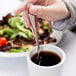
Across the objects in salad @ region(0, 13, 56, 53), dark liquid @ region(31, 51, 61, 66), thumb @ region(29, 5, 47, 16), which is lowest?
salad @ region(0, 13, 56, 53)

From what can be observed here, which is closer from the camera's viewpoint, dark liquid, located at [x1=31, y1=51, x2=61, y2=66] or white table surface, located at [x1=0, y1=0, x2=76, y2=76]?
dark liquid, located at [x1=31, y1=51, x2=61, y2=66]

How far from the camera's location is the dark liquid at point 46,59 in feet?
1.82

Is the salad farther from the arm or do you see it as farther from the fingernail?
the fingernail

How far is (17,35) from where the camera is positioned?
2.66 ft

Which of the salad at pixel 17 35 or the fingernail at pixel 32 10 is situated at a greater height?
the fingernail at pixel 32 10

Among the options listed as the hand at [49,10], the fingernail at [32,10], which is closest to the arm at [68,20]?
the hand at [49,10]

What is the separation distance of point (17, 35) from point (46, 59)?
27cm

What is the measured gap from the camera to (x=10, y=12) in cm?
94

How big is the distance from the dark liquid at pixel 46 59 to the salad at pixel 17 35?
14 centimetres

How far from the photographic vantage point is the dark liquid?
1.82 feet

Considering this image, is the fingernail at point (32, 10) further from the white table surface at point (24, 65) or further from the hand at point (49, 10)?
the white table surface at point (24, 65)

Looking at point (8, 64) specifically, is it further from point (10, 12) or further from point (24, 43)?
point (10, 12)

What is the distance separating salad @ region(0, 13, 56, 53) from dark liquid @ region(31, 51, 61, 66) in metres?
0.14

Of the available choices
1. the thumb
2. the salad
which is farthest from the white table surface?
the thumb
